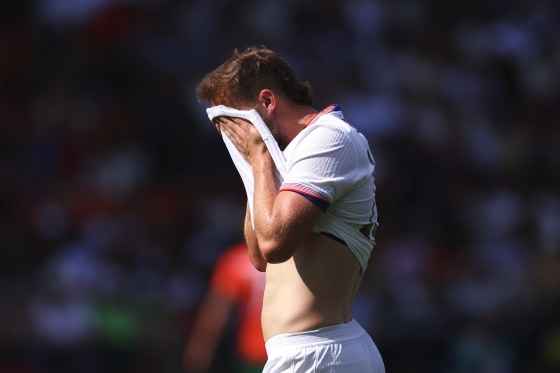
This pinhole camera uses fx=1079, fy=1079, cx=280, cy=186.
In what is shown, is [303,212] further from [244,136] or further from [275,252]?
[244,136]

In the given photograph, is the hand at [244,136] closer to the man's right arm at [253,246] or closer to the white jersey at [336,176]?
the white jersey at [336,176]

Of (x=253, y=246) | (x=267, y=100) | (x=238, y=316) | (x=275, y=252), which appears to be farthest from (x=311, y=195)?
(x=238, y=316)

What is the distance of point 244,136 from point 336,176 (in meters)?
0.40

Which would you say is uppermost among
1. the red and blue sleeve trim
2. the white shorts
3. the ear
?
the ear

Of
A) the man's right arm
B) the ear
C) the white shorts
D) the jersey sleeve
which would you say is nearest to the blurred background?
the man's right arm

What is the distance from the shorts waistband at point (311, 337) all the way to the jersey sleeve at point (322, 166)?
1.55ft

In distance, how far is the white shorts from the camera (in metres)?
3.75

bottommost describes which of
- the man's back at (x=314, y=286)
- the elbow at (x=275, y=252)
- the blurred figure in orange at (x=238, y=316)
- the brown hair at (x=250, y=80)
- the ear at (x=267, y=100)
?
the blurred figure in orange at (x=238, y=316)

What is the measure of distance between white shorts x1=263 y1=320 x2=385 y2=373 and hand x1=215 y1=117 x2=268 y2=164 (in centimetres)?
65

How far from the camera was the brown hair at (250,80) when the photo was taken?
391 centimetres

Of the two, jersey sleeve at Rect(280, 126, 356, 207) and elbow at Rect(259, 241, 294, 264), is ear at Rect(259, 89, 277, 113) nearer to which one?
jersey sleeve at Rect(280, 126, 356, 207)

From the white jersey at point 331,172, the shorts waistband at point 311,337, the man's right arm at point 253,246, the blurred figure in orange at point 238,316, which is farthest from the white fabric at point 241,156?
the blurred figure in orange at point 238,316

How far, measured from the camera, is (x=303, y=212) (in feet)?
11.9

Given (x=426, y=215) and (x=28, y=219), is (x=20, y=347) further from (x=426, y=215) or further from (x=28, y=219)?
(x=426, y=215)
